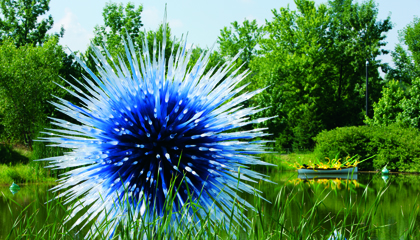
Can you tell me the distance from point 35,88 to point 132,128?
26.0 m

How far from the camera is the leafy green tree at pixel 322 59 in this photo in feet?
125

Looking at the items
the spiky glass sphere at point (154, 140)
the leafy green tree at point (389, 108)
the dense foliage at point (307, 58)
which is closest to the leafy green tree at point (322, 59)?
the dense foliage at point (307, 58)

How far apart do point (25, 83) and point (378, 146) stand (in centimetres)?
2421

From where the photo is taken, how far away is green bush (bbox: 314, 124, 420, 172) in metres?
24.4

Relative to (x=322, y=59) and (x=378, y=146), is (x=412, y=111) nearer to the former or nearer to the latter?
(x=378, y=146)

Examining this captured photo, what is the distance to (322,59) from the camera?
3938 cm

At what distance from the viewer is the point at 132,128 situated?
271cm

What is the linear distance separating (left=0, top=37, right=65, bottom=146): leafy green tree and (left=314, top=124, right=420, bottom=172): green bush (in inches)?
749

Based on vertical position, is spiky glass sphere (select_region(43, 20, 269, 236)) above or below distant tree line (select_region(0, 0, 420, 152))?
below

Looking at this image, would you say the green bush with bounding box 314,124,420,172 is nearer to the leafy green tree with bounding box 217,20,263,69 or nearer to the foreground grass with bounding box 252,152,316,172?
the foreground grass with bounding box 252,152,316,172

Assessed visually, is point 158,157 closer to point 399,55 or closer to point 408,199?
point 408,199

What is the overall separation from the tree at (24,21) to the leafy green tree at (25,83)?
1412 cm

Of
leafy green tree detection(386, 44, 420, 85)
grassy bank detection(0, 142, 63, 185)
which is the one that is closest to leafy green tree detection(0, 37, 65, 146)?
grassy bank detection(0, 142, 63, 185)

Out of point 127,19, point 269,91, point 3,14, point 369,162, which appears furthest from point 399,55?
point 3,14
